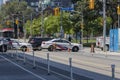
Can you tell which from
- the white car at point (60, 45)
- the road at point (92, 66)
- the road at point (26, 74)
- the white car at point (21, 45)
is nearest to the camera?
the road at point (26, 74)

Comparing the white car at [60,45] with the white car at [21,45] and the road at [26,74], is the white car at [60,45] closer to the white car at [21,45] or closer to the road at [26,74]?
the white car at [21,45]

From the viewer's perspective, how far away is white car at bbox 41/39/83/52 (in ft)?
182

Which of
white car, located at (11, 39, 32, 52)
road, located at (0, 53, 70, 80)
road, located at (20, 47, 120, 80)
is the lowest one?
road, located at (20, 47, 120, 80)

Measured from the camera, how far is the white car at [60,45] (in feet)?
182

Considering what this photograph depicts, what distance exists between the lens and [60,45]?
183 ft

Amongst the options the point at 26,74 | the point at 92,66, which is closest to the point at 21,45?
the point at 92,66

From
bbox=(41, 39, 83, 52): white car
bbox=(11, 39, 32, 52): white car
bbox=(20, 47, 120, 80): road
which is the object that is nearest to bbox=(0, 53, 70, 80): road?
bbox=(20, 47, 120, 80): road

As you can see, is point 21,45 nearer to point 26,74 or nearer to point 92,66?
point 92,66

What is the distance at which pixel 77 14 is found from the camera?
77.2 m

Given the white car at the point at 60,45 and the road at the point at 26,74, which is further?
the white car at the point at 60,45

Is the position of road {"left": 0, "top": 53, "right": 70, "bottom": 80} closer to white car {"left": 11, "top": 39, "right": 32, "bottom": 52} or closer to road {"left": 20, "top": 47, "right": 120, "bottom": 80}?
road {"left": 20, "top": 47, "right": 120, "bottom": 80}

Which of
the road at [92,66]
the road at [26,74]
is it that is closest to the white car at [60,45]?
the road at [92,66]

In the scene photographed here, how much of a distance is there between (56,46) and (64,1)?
137 metres

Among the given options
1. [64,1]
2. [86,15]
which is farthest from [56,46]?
[64,1]
